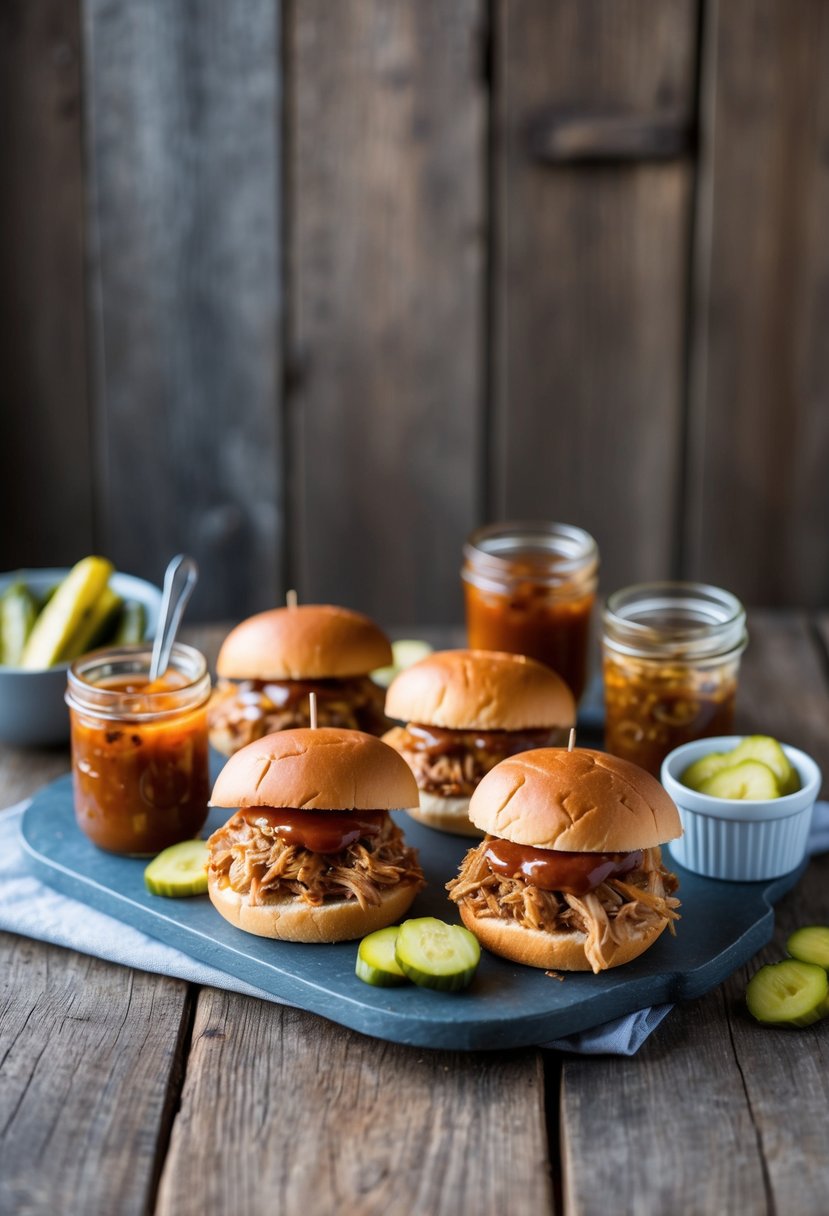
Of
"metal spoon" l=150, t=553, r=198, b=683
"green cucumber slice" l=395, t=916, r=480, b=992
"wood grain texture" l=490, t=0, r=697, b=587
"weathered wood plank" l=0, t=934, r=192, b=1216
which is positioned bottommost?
"weathered wood plank" l=0, t=934, r=192, b=1216

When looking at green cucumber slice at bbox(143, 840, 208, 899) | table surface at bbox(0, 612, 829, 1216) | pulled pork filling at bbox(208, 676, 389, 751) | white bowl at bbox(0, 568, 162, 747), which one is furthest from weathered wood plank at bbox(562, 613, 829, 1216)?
white bowl at bbox(0, 568, 162, 747)

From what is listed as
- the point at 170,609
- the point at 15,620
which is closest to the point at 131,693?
the point at 170,609

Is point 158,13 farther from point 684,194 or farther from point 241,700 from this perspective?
point 241,700

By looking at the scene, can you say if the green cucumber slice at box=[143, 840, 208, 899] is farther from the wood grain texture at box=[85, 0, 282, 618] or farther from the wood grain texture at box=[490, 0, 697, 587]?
the wood grain texture at box=[490, 0, 697, 587]

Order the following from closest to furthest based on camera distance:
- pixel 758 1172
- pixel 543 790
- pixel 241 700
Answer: pixel 758 1172
pixel 543 790
pixel 241 700

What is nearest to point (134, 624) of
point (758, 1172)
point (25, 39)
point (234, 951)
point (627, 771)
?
point (234, 951)

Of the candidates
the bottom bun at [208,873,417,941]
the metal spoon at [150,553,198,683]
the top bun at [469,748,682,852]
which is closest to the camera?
the top bun at [469,748,682,852]

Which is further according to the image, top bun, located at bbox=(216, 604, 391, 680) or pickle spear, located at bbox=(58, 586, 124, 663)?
pickle spear, located at bbox=(58, 586, 124, 663)

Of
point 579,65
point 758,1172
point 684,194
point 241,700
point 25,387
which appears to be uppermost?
point 579,65
